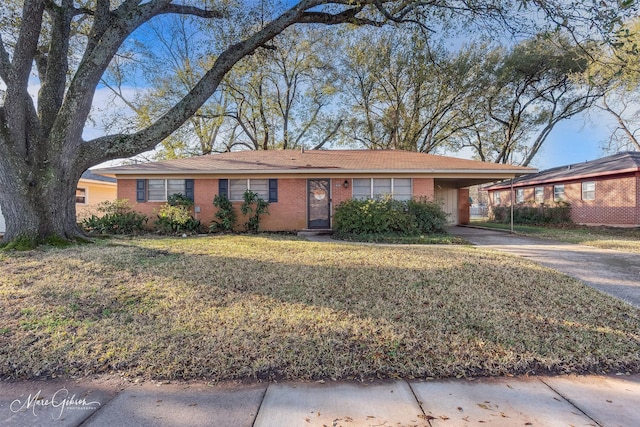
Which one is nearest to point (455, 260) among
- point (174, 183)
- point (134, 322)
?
point (134, 322)

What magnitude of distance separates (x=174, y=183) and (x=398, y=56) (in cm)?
1525

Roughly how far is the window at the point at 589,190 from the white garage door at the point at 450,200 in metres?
5.92

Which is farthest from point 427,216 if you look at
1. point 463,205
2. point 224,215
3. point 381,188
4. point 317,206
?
point 463,205

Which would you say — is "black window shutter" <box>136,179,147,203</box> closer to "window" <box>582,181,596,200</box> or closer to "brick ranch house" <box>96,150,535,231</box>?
"brick ranch house" <box>96,150,535,231</box>

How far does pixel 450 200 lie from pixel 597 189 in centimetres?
647

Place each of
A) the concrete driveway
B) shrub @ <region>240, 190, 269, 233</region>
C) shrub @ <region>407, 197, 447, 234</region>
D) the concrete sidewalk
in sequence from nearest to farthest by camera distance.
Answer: the concrete sidewalk
the concrete driveway
shrub @ <region>407, 197, 447, 234</region>
shrub @ <region>240, 190, 269, 233</region>

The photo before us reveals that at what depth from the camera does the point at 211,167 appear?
39.3ft

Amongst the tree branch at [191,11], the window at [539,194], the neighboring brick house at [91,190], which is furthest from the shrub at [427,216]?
the neighboring brick house at [91,190]

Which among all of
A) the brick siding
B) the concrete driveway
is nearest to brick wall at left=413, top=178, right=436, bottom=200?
the brick siding

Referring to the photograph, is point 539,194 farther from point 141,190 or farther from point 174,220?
point 141,190

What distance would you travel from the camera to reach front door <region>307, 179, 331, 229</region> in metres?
12.2

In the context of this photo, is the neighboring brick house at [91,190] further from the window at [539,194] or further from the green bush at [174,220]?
the window at [539,194]

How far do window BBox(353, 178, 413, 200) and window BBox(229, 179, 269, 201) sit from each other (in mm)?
3551

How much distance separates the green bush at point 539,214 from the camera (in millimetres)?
16484
